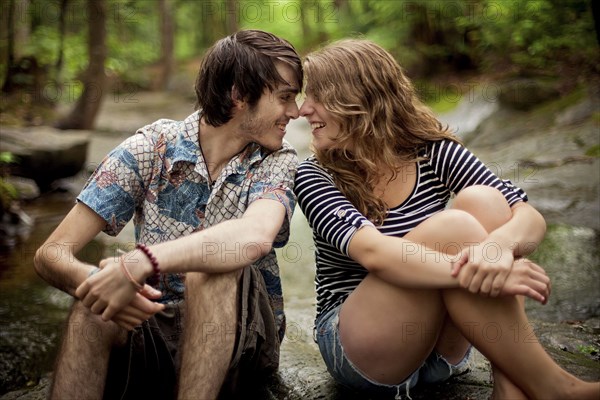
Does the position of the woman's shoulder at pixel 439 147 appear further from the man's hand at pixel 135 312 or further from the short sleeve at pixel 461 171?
the man's hand at pixel 135 312

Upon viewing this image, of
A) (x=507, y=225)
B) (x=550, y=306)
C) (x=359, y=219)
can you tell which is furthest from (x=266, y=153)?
(x=550, y=306)

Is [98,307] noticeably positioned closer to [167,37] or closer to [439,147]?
[439,147]

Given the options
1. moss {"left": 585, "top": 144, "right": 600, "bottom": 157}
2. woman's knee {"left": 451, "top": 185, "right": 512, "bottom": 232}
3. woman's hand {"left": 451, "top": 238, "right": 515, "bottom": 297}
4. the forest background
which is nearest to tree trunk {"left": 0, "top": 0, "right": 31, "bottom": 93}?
the forest background

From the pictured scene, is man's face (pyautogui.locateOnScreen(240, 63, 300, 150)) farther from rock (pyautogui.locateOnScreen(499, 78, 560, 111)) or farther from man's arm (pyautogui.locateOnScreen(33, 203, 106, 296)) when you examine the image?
rock (pyautogui.locateOnScreen(499, 78, 560, 111))

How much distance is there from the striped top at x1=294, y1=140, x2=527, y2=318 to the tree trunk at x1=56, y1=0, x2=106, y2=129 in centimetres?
824

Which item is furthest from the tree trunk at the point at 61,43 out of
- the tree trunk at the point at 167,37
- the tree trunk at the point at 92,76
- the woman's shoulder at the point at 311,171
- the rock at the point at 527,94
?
the woman's shoulder at the point at 311,171

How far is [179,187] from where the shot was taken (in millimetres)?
2385

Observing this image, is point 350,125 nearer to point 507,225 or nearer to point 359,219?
point 359,219

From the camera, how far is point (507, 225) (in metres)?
2.17

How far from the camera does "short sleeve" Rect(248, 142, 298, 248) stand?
228 cm

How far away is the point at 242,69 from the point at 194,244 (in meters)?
0.81

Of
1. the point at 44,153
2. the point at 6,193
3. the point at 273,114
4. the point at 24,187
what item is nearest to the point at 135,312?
the point at 273,114

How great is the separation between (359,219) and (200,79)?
0.91m

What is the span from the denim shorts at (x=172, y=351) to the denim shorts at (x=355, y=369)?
191 mm
